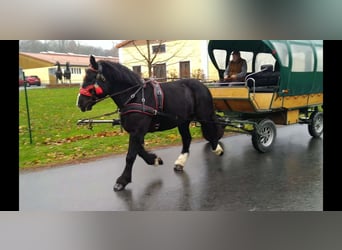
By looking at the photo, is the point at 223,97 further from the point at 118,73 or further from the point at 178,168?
the point at 118,73

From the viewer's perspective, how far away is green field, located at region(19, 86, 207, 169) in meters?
2.85

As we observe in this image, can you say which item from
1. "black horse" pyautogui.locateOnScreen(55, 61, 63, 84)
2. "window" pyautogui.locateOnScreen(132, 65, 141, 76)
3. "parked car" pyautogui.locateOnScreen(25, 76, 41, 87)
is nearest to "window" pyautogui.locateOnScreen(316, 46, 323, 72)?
"window" pyautogui.locateOnScreen(132, 65, 141, 76)

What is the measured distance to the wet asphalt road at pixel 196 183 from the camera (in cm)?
287

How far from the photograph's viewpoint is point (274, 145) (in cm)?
336

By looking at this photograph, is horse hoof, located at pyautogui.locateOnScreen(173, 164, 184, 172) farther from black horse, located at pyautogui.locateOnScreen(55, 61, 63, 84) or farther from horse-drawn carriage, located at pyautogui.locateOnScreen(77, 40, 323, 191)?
black horse, located at pyautogui.locateOnScreen(55, 61, 63, 84)

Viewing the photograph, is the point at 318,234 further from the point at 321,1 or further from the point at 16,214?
the point at 16,214

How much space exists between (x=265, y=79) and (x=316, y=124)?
2.13ft

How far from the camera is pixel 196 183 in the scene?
3045mm

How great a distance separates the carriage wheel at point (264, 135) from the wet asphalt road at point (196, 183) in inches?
4.6

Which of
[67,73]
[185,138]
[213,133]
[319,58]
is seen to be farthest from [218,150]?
[67,73]

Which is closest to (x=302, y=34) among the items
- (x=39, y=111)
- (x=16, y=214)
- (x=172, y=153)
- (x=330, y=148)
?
(x=330, y=148)

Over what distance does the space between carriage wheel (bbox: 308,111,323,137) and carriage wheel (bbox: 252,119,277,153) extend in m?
0.34

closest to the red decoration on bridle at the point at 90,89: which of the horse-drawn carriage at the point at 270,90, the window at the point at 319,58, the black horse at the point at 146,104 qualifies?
the black horse at the point at 146,104

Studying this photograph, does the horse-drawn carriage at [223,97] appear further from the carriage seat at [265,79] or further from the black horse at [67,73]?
the black horse at [67,73]
